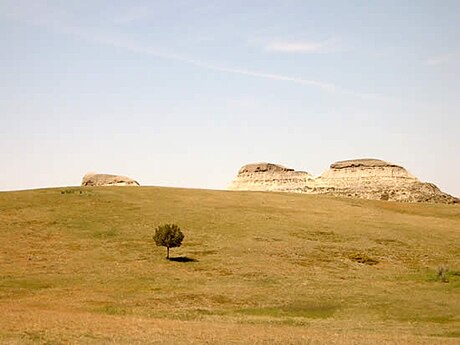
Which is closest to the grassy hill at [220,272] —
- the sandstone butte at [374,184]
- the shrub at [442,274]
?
the shrub at [442,274]

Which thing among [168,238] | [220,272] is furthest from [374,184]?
[220,272]

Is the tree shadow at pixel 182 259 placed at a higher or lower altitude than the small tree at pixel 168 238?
lower

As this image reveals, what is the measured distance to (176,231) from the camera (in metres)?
60.2

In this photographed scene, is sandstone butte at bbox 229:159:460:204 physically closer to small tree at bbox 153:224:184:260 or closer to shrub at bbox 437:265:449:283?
shrub at bbox 437:265:449:283

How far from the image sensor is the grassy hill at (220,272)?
32469mm

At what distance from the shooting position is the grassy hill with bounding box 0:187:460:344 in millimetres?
32469

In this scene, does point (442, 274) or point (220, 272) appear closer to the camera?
point (442, 274)

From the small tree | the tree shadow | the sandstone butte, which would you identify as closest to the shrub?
the tree shadow

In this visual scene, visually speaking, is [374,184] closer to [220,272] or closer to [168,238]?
[168,238]

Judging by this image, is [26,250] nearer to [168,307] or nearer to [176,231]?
[176,231]

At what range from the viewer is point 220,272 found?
53594 mm

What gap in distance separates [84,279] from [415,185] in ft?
445

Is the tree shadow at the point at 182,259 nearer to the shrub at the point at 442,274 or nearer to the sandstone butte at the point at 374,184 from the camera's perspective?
the shrub at the point at 442,274

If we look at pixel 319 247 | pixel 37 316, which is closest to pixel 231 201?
pixel 319 247
